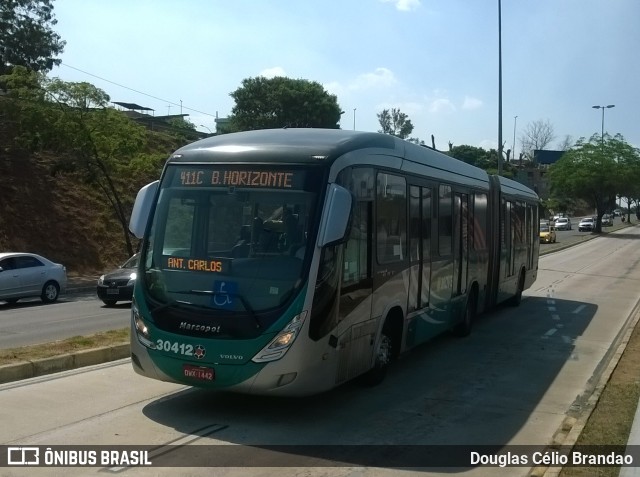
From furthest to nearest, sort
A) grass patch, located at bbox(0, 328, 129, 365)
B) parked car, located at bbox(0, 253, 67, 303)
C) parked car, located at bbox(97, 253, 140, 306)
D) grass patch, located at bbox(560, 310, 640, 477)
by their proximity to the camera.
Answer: parked car, located at bbox(0, 253, 67, 303)
parked car, located at bbox(97, 253, 140, 306)
grass patch, located at bbox(0, 328, 129, 365)
grass patch, located at bbox(560, 310, 640, 477)

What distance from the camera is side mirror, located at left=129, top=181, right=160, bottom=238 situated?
28.0 feet

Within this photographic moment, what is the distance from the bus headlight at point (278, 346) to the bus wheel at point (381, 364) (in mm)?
2085

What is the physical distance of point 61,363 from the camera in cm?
1008

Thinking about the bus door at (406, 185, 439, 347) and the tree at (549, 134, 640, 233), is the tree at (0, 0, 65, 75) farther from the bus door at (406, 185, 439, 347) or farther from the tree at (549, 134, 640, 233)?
the tree at (549, 134, 640, 233)

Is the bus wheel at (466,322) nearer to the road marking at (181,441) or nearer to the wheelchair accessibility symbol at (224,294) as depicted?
the wheelchair accessibility symbol at (224,294)

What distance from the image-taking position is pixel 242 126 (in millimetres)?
71188

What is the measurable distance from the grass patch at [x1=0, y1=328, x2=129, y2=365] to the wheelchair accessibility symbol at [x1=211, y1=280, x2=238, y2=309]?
3490mm

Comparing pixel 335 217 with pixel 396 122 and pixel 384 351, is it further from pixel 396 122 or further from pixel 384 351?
pixel 396 122

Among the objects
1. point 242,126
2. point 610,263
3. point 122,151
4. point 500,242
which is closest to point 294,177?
point 500,242

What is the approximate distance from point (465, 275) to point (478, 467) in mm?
7100

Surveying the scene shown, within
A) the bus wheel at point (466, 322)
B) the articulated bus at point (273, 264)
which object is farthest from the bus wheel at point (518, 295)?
the articulated bus at point (273, 264)

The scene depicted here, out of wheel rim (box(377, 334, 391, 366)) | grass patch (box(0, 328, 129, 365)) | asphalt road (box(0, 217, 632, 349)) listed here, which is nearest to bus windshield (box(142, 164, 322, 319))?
wheel rim (box(377, 334, 391, 366))

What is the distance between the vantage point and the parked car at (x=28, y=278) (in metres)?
21.1

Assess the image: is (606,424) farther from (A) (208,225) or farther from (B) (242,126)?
(B) (242,126)
